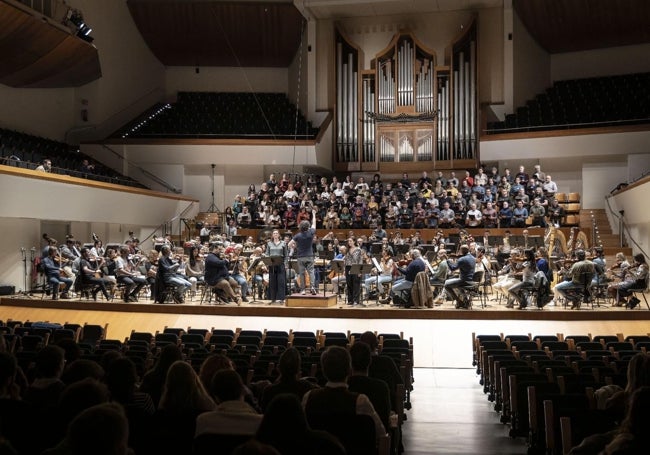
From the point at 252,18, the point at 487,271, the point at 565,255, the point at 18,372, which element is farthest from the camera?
the point at 252,18

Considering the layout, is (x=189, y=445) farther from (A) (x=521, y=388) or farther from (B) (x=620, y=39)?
(B) (x=620, y=39)

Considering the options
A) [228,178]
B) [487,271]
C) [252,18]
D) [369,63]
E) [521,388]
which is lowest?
[521,388]

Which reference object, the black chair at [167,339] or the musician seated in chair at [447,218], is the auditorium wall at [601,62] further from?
the black chair at [167,339]

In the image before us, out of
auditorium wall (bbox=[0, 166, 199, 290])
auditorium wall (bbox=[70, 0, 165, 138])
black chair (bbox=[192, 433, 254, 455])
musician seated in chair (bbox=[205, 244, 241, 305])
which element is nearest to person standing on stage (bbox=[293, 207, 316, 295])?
musician seated in chair (bbox=[205, 244, 241, 305])

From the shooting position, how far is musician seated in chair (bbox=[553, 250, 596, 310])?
11500 millimetres

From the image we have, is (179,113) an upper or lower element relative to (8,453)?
upper

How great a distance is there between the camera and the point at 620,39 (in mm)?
22031

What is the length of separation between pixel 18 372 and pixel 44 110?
61.7 ft

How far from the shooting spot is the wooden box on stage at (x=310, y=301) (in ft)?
38.5

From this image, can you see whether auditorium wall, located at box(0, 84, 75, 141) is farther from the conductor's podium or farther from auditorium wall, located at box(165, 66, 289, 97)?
the conductor's podium

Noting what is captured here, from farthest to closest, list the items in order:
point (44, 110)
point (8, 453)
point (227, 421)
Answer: point (44, 110) < point (227, 421) < point (8, 453)

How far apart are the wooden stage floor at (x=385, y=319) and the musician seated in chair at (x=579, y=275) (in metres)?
0.37

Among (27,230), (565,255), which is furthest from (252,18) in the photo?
(565,255)

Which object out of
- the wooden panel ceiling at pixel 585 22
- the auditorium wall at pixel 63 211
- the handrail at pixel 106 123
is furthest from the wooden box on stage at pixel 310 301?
the wooden panel ceiling at pixel 585 22
